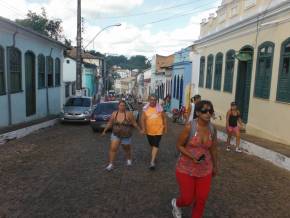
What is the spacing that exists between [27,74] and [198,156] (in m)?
15.8

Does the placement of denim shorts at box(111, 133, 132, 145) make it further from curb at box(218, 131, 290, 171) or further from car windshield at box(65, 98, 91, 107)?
car windshield at box(65, 98, 91, 107)

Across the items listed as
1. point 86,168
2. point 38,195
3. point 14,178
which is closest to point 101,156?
point 86,168

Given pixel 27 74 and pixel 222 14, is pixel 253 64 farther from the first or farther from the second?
pixel 27 74

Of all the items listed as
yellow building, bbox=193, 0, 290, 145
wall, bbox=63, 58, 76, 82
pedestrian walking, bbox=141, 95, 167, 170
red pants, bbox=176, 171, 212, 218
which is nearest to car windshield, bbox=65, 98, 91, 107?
yellow building, bbox=193, 0, 290, 145

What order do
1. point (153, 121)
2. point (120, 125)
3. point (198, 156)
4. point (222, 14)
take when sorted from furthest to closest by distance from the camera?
point (222, 14)
point (153, 121)
point (120, 125)
point (198, 156)

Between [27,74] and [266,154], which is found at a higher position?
[27,74]

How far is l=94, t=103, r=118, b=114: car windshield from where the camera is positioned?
16.8 metres

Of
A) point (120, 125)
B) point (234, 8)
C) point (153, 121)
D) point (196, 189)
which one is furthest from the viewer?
point (234, 8)

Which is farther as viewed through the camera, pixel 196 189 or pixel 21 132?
pixel 21 132

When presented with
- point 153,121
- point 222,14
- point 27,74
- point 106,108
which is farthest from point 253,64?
point 27,74

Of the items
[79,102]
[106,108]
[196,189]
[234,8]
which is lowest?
[79,102]

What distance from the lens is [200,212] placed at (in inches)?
187

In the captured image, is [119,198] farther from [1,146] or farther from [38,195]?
[1,146]

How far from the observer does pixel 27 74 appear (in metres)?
18.8
